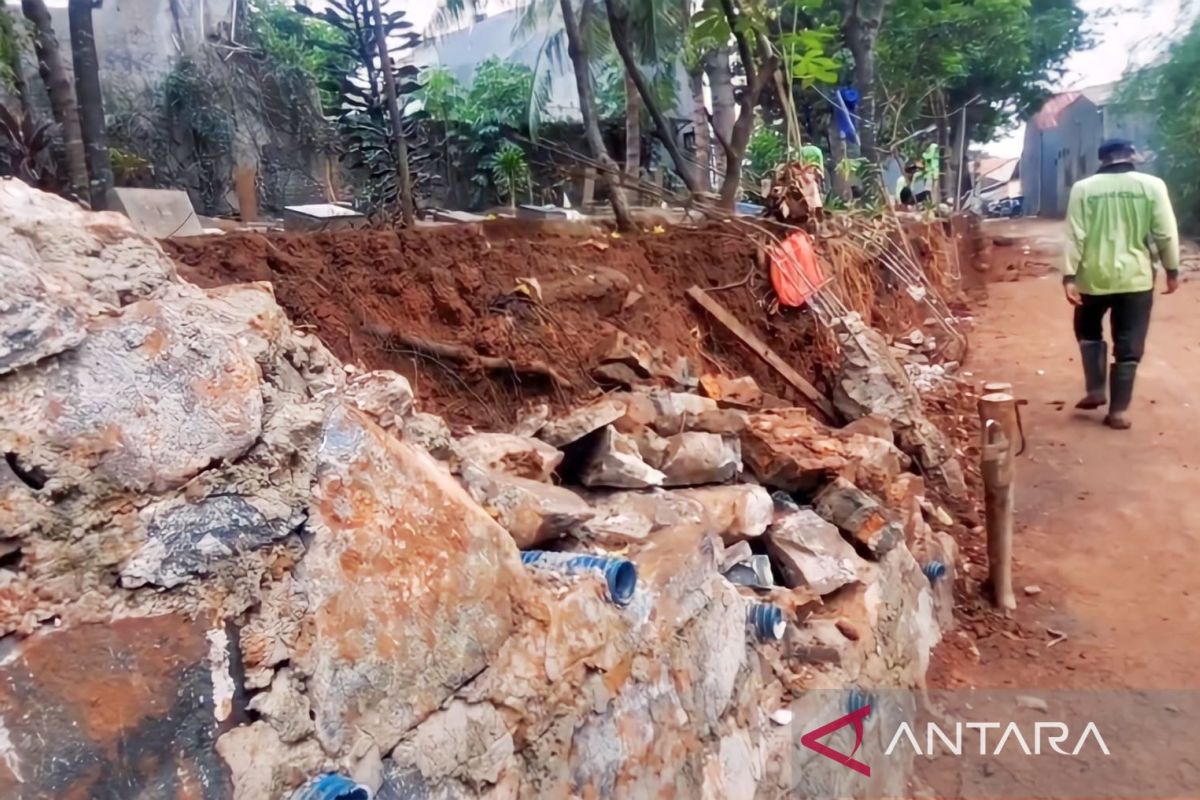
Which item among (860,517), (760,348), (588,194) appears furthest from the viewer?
(588,194)

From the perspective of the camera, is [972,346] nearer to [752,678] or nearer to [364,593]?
[752,678]

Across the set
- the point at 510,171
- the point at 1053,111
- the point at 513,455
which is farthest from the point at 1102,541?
the point at 1053,111

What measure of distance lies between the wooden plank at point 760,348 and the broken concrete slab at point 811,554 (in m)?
2.13

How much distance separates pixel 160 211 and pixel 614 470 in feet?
16.0

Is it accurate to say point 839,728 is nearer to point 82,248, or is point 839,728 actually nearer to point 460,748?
point 460,748

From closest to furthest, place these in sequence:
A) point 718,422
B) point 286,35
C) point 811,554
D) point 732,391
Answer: point 811,554 → point 718,422 → point 732,391 → point 286,35

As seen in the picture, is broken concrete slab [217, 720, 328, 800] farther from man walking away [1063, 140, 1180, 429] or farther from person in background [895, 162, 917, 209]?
person in background [895, 162, 917, 209]

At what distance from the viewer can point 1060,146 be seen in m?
26.0

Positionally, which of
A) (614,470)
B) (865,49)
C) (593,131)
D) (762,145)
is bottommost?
(614,470)

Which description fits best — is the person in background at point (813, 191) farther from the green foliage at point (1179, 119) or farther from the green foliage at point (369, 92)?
the green foliage at point (1179, 119)

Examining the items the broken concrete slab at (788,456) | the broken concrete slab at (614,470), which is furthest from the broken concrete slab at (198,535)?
the broken concrete slab at (788,456)

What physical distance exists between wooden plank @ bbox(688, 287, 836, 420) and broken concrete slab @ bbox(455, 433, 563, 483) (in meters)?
2.79

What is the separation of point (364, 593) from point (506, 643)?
1.28 ft

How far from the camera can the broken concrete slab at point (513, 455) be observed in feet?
10.2
